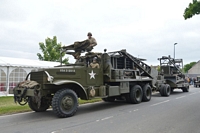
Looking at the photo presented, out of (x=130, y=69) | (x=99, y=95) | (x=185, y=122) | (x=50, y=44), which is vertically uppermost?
(x=50, y=44)

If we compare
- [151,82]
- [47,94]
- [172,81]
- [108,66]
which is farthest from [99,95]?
[172,81]

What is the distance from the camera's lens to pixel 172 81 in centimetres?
1727

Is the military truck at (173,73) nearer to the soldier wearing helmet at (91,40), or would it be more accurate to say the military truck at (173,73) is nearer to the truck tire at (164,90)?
the truck tire at (164,90)

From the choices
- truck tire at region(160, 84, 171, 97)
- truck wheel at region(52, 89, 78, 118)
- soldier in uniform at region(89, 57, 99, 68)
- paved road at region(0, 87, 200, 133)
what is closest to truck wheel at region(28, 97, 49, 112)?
paved road at region(0, 87, 200, 133)

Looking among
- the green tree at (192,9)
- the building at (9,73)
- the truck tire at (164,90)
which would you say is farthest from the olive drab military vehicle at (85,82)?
the building at (9,73)

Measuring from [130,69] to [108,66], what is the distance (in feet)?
6.99

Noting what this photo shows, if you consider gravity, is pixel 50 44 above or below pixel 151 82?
above

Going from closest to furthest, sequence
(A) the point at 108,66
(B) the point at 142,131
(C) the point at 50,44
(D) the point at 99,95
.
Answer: (B) the point at 142,131 → (D) the point at 99,95 → (A) the point at 108,66 → (C) the point at 50,44

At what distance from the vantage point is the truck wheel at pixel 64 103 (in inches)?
285

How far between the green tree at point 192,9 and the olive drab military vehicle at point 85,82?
3794 millimetres

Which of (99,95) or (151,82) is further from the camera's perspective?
(151,82)

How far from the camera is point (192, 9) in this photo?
329 inches

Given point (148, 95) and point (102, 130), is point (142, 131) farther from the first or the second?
point (148, 95)

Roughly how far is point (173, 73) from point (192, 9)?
1088 cm
